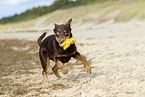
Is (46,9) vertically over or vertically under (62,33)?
under

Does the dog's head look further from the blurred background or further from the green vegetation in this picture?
the green vegetation

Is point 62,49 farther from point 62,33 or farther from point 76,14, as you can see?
point 76,14

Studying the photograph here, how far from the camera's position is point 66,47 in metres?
5.27

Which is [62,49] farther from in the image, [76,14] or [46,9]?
[46,9]

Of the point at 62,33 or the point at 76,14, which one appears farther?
the point at 76,14

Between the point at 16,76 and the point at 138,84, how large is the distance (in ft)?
14.4

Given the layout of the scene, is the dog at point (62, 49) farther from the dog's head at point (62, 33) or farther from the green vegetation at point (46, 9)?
the green vegetation at point (46, 9)

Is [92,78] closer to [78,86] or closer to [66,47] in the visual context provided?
[78,86]

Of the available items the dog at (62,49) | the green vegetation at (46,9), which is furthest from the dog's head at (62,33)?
the green vegetation at (46,9)

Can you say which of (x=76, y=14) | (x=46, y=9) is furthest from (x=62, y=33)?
(x=46, y=9)

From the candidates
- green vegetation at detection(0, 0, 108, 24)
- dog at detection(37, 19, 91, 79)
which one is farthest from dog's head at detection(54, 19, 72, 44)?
green vegetation at detection(0, 0, 108, 24)

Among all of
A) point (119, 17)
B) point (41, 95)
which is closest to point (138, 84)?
point (41, 95)

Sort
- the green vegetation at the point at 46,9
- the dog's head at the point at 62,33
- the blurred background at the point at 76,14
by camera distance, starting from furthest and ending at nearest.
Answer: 1. the green vegetation at the point at 46,9
2. the blurred background at the point at 76,14
3. the dog's head at the point at 62,33

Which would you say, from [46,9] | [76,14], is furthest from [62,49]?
[46,9]
